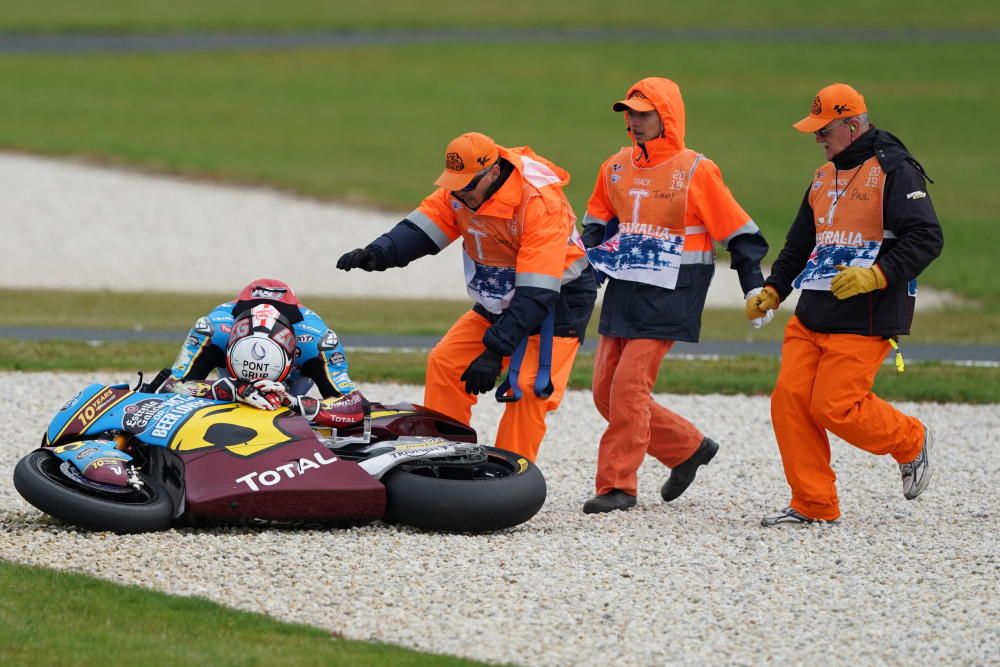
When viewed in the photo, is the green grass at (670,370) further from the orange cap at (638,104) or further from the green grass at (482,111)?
the green grass at (482,111)

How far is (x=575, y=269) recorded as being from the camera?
9.09m

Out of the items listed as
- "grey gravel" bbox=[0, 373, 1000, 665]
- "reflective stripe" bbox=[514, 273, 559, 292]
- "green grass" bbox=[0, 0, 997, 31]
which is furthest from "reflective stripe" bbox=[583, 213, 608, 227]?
"green grass" bbox=[0, 0, 997, 31]

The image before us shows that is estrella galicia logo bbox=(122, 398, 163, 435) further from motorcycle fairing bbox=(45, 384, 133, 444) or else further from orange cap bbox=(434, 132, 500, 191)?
orange cap bbox=(434, 132, 500, 191)

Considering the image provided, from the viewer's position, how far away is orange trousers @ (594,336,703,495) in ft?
29.6

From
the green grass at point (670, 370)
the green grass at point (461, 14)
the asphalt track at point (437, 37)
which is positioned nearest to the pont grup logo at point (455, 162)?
the green grass at point (670, 370)

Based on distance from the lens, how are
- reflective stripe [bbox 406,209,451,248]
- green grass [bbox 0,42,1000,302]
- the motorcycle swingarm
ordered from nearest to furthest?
the motorcycle swingarm < reflective stripe [bbox 406,209,451,248] < green grass [bbox 0,42,1000,302]

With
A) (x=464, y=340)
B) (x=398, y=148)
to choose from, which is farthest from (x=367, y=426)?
(x=398, y=148)

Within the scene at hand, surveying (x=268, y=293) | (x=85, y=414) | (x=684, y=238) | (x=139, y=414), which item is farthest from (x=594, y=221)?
(x=85, y=414)

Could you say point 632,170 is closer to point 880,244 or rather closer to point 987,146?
point 880,244

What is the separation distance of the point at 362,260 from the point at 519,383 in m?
1.16

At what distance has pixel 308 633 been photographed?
21.3 ft

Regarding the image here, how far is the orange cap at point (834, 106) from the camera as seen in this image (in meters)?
8.49

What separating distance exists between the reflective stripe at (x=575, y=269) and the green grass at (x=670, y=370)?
4.52 meters

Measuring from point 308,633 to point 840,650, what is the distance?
2.13 m
